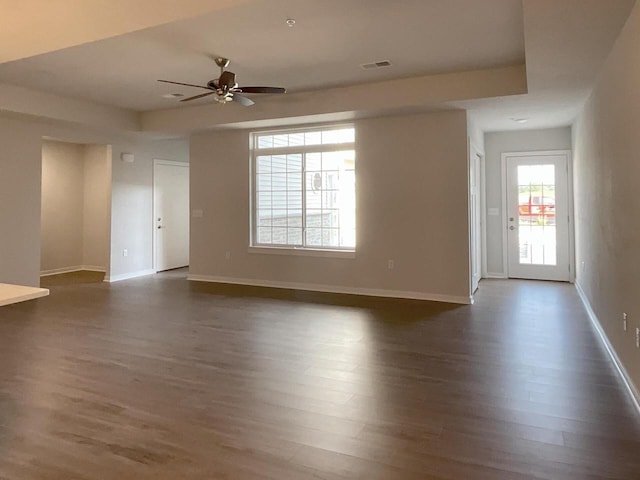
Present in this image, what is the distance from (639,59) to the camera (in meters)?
2.66

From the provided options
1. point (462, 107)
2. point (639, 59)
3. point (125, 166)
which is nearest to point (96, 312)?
point (125, 166)

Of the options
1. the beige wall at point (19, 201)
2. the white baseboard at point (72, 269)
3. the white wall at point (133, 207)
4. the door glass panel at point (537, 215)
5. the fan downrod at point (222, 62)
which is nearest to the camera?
the fan downrod at point (222, 62)

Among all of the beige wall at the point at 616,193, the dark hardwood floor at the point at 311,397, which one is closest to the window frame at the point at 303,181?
the dark hardwood floor at the point at 311,397

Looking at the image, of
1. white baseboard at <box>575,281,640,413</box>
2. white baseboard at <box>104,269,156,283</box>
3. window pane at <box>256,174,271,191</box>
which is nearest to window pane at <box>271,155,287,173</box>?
window pane at <box>256,174,271,191</box>

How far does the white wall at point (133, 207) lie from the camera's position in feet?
25.7

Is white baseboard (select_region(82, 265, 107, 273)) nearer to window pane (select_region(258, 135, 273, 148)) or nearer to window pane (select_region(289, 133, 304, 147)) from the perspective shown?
window pane (select_region(258, 135, 273, 148))

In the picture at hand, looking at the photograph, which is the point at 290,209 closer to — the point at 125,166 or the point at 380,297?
the point at 380,297

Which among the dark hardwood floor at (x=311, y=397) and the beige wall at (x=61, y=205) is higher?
the beige wall at (x=61, y=205)

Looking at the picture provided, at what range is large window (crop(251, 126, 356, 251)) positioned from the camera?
6738 millimetres

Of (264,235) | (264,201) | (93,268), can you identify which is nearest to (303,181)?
(264,201)

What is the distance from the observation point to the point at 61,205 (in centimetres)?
862

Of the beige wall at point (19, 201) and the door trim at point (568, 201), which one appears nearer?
the beige wall at point (19, 201)

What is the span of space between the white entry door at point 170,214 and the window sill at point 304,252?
2.52 metres

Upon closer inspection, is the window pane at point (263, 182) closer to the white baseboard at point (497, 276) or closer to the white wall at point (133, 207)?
the white wall at point (133, 207)
